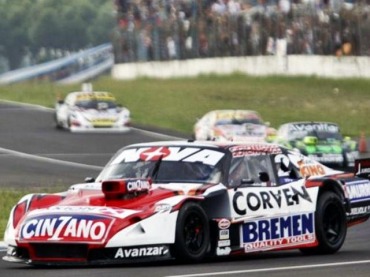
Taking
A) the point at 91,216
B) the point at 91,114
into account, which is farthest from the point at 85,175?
the point at 91,216

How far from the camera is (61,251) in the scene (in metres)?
12.7

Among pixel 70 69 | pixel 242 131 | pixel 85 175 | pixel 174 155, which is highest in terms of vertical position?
pixel 70 69

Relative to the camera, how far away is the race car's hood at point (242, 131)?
37.3 m

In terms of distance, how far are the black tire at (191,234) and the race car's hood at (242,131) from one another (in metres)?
23.9

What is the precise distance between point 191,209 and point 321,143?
65.4 ft

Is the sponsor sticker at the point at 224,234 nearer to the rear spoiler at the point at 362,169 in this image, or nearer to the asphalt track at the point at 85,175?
the asphalt track at the point at 85,175

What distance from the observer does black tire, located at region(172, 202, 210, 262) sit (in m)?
12.9

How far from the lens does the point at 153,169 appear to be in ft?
45.6

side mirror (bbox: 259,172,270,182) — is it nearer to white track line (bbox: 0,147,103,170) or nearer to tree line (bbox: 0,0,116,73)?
white track line (bbox: 0,147,103,170)

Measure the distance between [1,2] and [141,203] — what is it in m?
135

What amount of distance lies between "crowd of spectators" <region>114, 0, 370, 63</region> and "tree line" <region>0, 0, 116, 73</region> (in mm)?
75788

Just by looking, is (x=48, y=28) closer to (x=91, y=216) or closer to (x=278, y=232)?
(x=278, y=232)

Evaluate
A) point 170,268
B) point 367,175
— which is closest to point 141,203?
point 170,268

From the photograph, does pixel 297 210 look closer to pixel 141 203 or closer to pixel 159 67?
pixel 141 203
